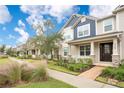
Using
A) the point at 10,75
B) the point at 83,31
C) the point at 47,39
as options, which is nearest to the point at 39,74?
the point at 10,75

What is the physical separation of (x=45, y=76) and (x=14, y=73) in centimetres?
196

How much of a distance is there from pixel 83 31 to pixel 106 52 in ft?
15.6

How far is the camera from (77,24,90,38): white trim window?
59.1 ft

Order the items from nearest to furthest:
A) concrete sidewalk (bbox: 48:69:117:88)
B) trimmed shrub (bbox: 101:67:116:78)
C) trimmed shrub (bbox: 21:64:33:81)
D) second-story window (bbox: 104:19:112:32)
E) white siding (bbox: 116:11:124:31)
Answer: concrete sidewalk (bbox: 48:69:117:88), trimmed shrub (bbox: 21:64:33:81), trimmed shrub (bbox: 101:67:116:78), white siding (bbox: 116:11:124:31), second-story window (bbox: 104:19:112:32)

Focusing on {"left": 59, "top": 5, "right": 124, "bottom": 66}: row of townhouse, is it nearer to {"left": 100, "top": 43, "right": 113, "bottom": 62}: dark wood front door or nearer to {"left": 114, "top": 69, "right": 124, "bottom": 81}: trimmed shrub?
{"left": 100, "top": 43, "right": 113, "bottom": 62}: dark wood front door

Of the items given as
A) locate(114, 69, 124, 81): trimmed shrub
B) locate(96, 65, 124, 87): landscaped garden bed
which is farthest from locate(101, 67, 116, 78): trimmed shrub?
locate(114, 69, 124, 81): trimmed shrub

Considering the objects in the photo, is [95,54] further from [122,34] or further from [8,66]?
[8,66]

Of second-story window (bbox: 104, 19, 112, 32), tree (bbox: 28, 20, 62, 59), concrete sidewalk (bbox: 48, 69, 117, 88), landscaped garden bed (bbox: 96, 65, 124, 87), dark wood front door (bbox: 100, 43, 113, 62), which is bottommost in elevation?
concrete sidewalk (bbox: 48, 69, 117, 88)

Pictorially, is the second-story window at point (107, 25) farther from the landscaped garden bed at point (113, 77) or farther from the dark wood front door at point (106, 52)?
the landscaped garden bed at point (113, 77)

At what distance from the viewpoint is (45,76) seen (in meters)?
8.80

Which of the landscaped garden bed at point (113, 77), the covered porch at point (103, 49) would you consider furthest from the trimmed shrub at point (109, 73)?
the covered porch at point (103, 49)

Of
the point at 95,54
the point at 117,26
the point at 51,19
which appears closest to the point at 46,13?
the point at 51,19

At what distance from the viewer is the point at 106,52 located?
1533 cm

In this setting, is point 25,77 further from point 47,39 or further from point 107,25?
point 47,39
